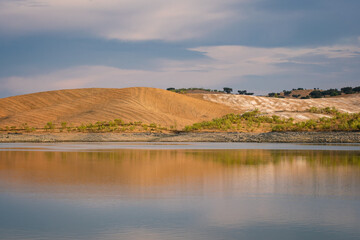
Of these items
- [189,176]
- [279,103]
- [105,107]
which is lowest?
[189,176]

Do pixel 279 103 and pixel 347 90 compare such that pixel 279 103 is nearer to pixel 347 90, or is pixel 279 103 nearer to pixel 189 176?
pixel 347 90

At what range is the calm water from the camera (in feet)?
27.8

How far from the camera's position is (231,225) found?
889cm

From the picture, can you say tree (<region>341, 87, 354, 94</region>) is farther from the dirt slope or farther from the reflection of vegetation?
the reflection of vegetation

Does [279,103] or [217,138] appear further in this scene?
[279,103]

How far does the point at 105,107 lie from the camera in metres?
76.1

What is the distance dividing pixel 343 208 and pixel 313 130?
1677 inches

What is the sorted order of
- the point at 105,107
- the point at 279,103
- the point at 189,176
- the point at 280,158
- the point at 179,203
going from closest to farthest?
the point at 179,203 < the point at 189,176 < the point at 280,158 < the point at 105,107 < the point at 279,103

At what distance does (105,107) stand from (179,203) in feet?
218

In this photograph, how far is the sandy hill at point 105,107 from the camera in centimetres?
7000

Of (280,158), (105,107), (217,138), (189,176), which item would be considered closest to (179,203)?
(189,176)

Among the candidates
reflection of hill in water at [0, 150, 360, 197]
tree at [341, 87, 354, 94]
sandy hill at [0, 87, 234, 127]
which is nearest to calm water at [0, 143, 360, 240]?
reflection of hill in water at [0, 150, 360, 197]

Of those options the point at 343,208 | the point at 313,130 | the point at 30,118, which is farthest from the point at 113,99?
the point at 343,208

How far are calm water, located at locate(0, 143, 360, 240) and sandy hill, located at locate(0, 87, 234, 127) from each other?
51.0 meters
